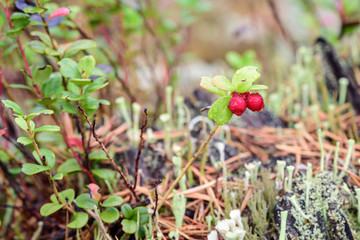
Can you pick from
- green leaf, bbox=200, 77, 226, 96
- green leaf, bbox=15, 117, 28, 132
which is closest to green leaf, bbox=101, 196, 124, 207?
green leaf, bbox=15, 117, 28, 132

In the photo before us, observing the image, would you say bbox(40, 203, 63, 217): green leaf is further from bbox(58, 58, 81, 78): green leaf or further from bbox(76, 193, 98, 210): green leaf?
bbox(58, 58, 81, 78): green leaf

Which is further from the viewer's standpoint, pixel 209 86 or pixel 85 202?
pixel 85 202

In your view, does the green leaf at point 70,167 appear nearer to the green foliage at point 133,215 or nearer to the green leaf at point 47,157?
the green leaf at point 47,157

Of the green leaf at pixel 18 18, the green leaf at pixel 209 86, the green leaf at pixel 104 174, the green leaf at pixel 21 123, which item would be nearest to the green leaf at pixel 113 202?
the green leaf at pixel 104 174

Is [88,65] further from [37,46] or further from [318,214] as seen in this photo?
[318,214]

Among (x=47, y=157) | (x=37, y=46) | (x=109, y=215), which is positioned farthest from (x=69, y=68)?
(x=109, y=215)

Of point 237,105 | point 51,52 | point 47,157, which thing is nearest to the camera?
point 237,105
